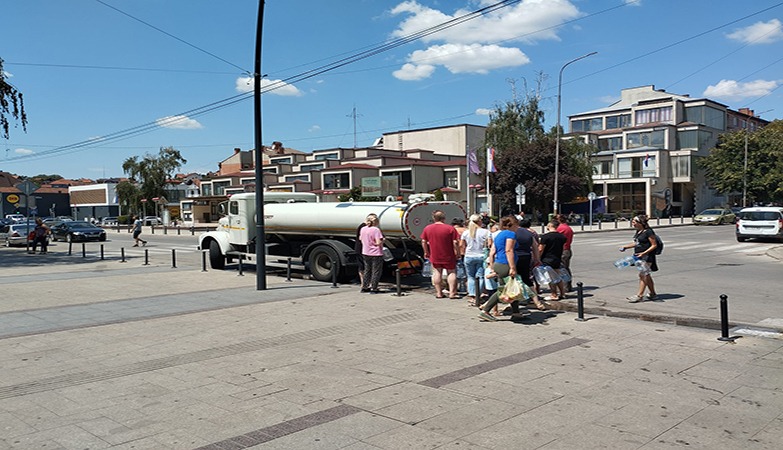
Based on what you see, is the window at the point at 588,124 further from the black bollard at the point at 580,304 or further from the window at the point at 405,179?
the black bollard at the point at 580,304

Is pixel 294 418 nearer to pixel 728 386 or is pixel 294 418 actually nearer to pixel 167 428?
pixel 167 428

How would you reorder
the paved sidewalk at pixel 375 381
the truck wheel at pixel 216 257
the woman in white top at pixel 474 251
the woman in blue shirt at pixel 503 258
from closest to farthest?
the paved sidewalk at pixel 375 381
the woman in blue shirt at pixel 503 258
the woman in white top at pixel 474 251
the truck wheel at pixel 216 257

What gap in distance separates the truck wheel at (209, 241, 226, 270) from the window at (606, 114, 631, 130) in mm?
69370

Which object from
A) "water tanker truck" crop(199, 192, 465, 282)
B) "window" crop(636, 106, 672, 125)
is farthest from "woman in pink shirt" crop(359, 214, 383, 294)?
"window" crop(636, 106, 672, 125)

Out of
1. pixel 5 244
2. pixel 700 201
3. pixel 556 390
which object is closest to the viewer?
pixel 556 390

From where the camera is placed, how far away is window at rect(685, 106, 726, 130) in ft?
237

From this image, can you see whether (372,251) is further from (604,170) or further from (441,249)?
(604,170)

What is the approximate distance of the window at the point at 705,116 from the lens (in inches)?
2849

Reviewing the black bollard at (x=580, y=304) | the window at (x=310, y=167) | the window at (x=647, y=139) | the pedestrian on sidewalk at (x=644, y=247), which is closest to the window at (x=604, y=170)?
the window at (x=647, y=139)

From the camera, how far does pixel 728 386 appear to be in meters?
6.12

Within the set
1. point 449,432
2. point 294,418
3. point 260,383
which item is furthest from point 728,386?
point 260,383

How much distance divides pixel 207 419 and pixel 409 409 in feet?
5.91

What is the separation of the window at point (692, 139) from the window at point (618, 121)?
9.66m

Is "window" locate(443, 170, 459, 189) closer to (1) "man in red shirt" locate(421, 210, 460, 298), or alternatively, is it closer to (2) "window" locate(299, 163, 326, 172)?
(2) "window" locate(299, 163, 326, 172)
